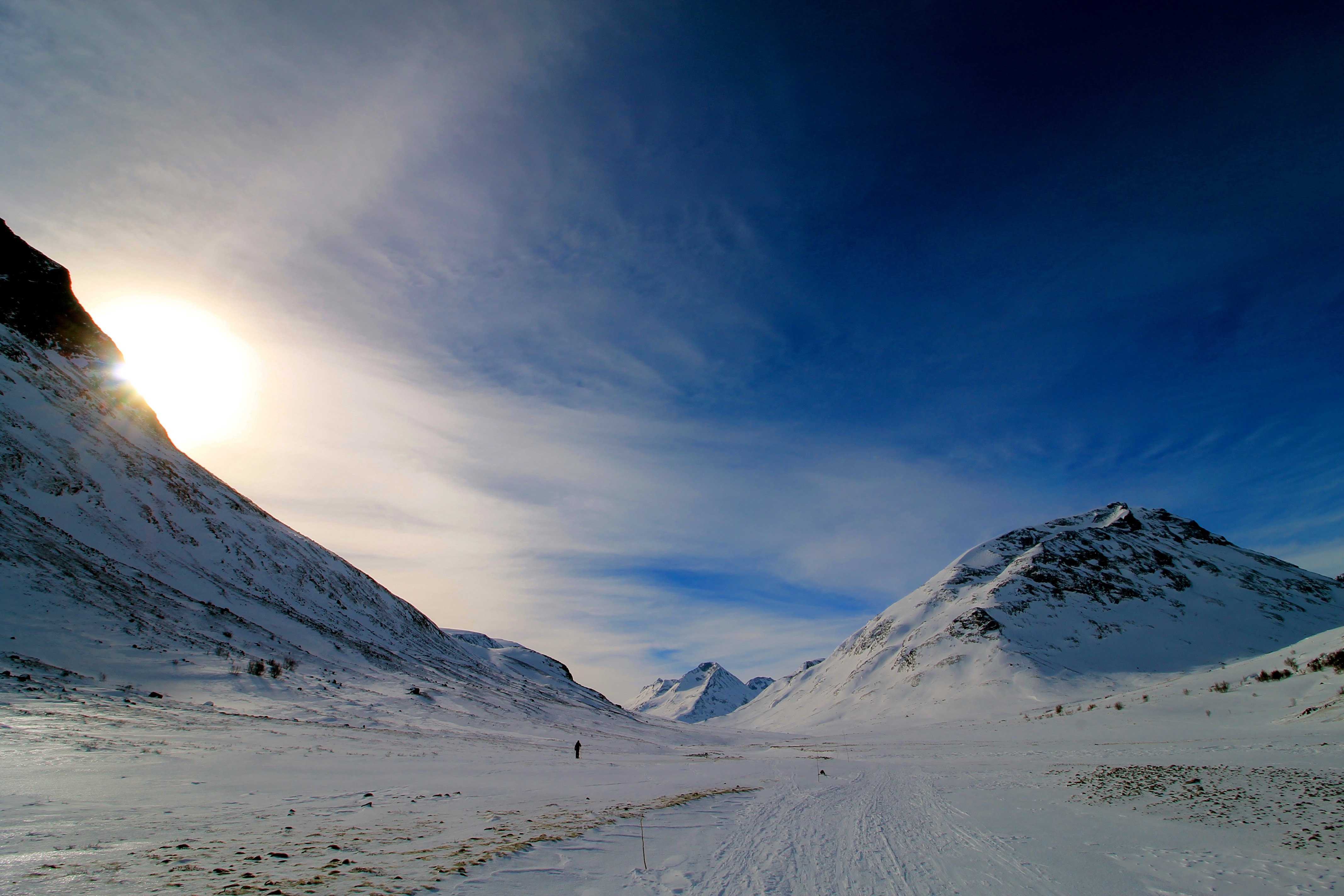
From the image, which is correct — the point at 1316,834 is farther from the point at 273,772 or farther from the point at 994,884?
the point at 273,772

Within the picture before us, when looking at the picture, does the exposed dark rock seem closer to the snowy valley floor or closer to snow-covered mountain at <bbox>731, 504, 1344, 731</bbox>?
the snowy valley floor

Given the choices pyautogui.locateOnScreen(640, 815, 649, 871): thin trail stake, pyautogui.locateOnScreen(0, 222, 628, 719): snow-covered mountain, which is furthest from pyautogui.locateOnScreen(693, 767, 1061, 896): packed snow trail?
pyautogui.locateOnScreen(0, 222, 628, 719): snow-covered mountain

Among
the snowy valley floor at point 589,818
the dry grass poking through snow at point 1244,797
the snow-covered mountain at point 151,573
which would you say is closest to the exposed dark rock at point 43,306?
the snow-covered mountain at point 151,573

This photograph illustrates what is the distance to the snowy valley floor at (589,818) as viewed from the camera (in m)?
9.16

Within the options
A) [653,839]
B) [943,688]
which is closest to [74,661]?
[653,839]

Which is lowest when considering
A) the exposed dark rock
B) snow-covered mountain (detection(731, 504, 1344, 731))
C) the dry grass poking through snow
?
the dry grass poking through snow

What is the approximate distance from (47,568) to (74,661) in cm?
1532

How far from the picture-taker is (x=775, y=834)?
14.9 meters

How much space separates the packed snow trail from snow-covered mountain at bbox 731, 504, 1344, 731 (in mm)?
103531

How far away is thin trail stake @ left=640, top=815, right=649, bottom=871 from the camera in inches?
426

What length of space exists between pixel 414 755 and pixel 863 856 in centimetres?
2373

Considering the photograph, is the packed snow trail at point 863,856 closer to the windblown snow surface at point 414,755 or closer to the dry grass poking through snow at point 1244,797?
the windblown snow surface at point 414,755

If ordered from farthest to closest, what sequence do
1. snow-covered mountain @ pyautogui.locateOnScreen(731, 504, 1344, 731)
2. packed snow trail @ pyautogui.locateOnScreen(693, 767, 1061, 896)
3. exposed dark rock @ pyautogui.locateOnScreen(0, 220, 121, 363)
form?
snow-covered mountain @ pyautogui.locateOnScreen(731, 504, 1344, 731) → exposed dark rock @ pyautogui.locateOnScreen(0, 220, 121, 363) → packed snow trail @ pyautogui.locateOnScreen(693, 767, 1061, 896)

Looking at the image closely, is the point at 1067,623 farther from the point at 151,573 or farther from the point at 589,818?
the point at 151,573
